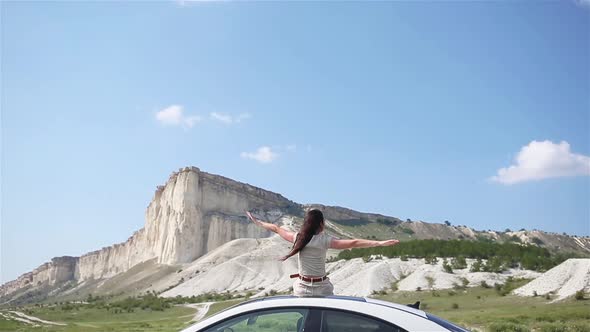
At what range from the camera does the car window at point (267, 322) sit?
436 cm

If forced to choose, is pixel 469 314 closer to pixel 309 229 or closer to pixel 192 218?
pixel 309 229

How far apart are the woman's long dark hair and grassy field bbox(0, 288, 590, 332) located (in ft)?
46.7

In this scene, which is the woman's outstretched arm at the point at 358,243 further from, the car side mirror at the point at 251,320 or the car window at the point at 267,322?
the car side mirror at the point at 251,320

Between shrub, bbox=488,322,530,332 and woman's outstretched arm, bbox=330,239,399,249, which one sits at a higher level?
woman's outstretched arm, bbox=330,239,399,249

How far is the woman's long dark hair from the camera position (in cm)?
597

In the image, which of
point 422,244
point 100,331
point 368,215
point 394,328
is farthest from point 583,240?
point 394,328

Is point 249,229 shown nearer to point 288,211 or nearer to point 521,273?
point 288,211

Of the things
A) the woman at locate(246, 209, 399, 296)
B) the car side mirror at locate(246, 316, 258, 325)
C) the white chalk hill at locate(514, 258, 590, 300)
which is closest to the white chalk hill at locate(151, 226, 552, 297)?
the white chalk hill at locate(514, 258, 590, 300)

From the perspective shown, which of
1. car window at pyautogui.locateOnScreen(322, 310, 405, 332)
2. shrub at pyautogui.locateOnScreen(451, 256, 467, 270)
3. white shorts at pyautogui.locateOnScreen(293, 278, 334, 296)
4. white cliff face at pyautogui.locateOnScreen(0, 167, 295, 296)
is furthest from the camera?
white cliff face at pyautogui.locateOnScreen(0, 167, 295, 296)

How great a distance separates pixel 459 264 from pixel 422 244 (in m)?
17.9

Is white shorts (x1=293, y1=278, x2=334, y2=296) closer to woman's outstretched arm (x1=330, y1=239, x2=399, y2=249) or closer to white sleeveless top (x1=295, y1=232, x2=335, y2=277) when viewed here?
white sleeveless top (x1=295, y1=232, x2=335, y2=277)

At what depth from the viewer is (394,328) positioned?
4.18 meters

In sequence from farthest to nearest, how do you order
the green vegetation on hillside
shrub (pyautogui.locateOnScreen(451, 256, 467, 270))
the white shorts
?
the green vegetation on hillside < shrub (pyautogui.locateOnScreen(451, 256, 467, 270)) < the white shorts

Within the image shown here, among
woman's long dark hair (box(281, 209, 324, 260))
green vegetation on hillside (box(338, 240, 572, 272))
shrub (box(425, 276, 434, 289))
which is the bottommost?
shrub (box(425, 276, 434, 289))
